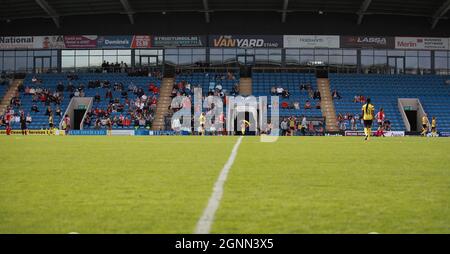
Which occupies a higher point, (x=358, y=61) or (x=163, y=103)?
(x=358, y=61)

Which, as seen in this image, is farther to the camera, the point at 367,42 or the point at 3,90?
the point at 3,90

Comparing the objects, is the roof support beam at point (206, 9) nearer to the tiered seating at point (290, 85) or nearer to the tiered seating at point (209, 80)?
the tiered seating at point (209, 80)

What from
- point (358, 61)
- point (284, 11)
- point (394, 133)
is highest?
point (284, 11)

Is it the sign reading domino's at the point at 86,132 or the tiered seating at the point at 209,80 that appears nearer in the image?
the sign reading domino's at the point at 86,132

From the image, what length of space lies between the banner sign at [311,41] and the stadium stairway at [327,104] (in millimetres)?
3606

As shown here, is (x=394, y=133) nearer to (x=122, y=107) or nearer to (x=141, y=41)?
(x=122, y=107)

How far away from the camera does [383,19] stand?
53.0 m

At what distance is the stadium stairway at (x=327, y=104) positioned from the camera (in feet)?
156

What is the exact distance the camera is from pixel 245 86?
52938 millimetres

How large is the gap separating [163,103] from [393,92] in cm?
2132

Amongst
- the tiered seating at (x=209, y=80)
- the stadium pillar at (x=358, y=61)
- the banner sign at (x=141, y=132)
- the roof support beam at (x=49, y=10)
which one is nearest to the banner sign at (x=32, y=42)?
the roof support beam at (x=49, y=10)

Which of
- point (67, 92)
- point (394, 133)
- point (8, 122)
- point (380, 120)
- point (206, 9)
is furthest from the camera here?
point (67, 92)

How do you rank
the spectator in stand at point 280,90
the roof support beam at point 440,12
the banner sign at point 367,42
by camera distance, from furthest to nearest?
the banner sign at point 367,42, the spectator in stand at point 280,90, the roof support beam at point 440,12

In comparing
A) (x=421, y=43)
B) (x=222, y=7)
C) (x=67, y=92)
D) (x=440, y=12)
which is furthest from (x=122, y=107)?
(x=440, y=12)
